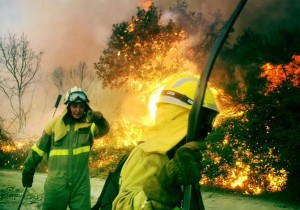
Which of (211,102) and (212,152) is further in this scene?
(212,152)

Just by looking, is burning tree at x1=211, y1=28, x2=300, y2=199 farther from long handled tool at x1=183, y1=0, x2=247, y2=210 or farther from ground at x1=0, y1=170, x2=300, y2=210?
long handled tool at x1=183, y1=0, x2=247, y2=210

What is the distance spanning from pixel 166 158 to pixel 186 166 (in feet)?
0.74

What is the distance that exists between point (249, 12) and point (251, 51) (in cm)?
1506

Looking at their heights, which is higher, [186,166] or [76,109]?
[76,109]

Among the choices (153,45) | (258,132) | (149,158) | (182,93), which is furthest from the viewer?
(153,45)

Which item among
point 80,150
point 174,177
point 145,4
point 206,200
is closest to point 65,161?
point 80,150

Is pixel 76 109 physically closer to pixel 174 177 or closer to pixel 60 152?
pixel 60 152

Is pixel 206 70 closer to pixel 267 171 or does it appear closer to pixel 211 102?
pixel 211 102

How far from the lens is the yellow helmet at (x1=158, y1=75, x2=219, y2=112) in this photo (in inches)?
69.5

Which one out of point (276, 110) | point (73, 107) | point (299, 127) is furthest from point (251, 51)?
point (73, 107)

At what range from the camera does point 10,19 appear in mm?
28750

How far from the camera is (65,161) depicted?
430 centimetres

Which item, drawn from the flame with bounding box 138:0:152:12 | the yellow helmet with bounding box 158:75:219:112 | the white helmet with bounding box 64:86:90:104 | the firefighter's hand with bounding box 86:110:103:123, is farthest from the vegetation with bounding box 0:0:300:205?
the flame with bounding box 138:0:152:12

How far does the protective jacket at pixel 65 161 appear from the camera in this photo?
13.8 feet
